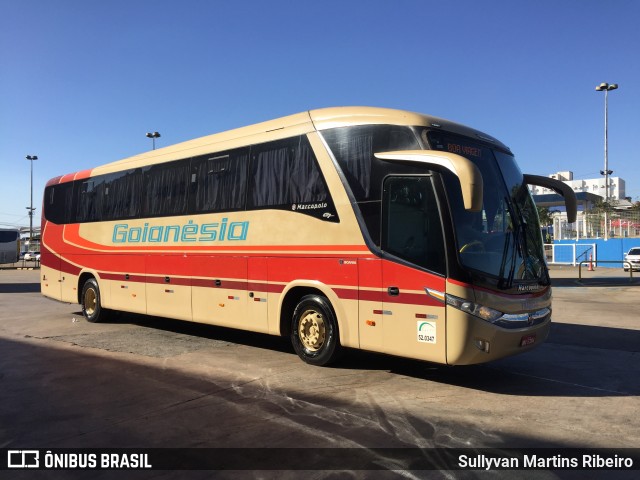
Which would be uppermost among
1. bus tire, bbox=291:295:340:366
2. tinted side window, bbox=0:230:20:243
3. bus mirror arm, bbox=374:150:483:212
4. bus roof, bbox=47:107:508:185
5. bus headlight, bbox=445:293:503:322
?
bus roof, bbox=47:107:508:185

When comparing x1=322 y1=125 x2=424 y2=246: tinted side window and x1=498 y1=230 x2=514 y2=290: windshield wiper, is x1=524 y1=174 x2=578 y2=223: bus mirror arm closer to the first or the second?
x1=498 y1=230 x2=514 y2=290: windshield wiper

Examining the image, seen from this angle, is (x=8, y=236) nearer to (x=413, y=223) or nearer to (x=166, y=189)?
(x=166, y=189)

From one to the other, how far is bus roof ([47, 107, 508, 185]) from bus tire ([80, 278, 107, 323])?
10.7ft

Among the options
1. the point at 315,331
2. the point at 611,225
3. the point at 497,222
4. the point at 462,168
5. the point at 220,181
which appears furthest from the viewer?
the point at 611,225

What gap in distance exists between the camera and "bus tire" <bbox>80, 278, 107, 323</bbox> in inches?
473

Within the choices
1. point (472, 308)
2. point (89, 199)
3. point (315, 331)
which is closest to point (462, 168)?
point (472, 308)

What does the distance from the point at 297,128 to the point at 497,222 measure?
10.9ft

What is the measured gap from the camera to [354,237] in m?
6.79

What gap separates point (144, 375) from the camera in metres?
6.97

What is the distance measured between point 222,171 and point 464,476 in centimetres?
659

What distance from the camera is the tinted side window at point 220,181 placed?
8594mm

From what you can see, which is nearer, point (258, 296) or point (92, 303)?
point (258, 296)

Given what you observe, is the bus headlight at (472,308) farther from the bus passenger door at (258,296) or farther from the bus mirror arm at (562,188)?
the bus passenger door at (258,296)

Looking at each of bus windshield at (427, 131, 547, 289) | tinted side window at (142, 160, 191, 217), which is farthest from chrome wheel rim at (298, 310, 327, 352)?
tinted side window at (142, 160, 191, 217)
